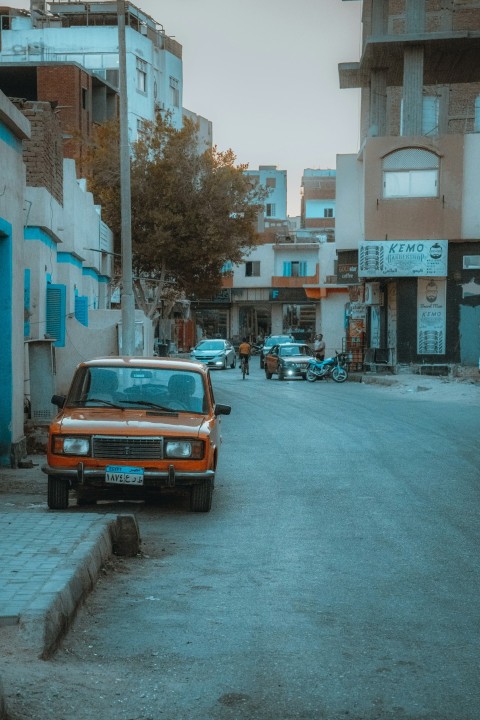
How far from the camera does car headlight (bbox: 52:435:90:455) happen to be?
10438mm

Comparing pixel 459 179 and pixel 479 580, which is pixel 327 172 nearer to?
pixel 459 179

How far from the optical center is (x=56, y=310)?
22.0m

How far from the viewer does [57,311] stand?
72.2 ft

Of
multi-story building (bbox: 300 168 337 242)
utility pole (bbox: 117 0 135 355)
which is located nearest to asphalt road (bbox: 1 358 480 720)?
utility pole (bbox: 117 0 135 355)

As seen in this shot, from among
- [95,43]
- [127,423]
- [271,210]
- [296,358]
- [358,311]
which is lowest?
[296,358]

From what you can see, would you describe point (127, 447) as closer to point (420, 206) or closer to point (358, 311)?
point (420, 206)

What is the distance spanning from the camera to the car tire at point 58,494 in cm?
1059

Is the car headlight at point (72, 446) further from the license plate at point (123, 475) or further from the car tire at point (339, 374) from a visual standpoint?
the car tire at point (339, 374)

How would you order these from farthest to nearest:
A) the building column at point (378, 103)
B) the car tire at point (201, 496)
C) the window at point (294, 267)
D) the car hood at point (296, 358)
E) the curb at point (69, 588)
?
1. the window at point (294, 267)
2. the car hood at point (296, 358)
3. the building column at point (378, 103)
4. the car tire at point (201, 496)
5. the curb at point (69, 588)

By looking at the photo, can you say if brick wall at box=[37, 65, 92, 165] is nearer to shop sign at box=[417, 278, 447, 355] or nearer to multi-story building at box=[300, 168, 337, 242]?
shop sign at box=[417, 278, 447, 355]

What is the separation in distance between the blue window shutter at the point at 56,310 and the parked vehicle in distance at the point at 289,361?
2255 centimetres

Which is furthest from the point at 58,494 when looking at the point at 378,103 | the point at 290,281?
the point at 290,281

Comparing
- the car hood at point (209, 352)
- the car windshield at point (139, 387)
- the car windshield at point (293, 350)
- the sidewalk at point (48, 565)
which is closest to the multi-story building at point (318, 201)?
the car hood at point (209, 352)

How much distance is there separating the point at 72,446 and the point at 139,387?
1.39m
